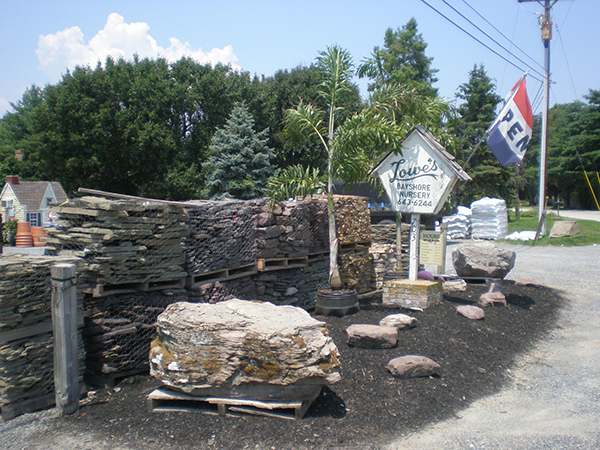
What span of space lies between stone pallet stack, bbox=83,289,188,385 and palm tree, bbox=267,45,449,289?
3.00 meters

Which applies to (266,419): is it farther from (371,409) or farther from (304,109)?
(304,109)

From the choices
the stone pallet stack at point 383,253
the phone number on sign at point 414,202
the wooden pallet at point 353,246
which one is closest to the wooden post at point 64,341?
the wooden pallet at point 353,246

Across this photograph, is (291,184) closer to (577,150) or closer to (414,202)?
(414,202)

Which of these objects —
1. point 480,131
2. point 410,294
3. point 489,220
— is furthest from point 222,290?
point 480,131

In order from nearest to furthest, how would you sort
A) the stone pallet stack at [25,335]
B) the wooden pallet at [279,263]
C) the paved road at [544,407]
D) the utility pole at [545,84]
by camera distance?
the paved road at [544,407], the stone pallet stack at [25,335], the wooden pallet at [279,263], the utility pole at [545,84]

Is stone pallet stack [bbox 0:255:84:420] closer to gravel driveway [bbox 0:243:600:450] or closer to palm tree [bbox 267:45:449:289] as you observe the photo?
gravel driveway [bbox 0:243:600:450]

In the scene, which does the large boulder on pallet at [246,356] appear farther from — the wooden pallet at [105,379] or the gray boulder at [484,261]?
the gray boulder at [484,261]

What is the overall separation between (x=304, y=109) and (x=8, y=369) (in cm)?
627

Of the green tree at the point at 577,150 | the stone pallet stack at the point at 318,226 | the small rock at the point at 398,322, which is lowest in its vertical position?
the small rock at the point at 398,322

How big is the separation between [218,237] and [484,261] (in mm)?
6741

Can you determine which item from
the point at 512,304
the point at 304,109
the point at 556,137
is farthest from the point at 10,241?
the point at 556,137

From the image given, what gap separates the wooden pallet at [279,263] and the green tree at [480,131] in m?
28.6

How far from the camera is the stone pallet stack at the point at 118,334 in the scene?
17.2ft

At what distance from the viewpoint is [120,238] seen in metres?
5.38
